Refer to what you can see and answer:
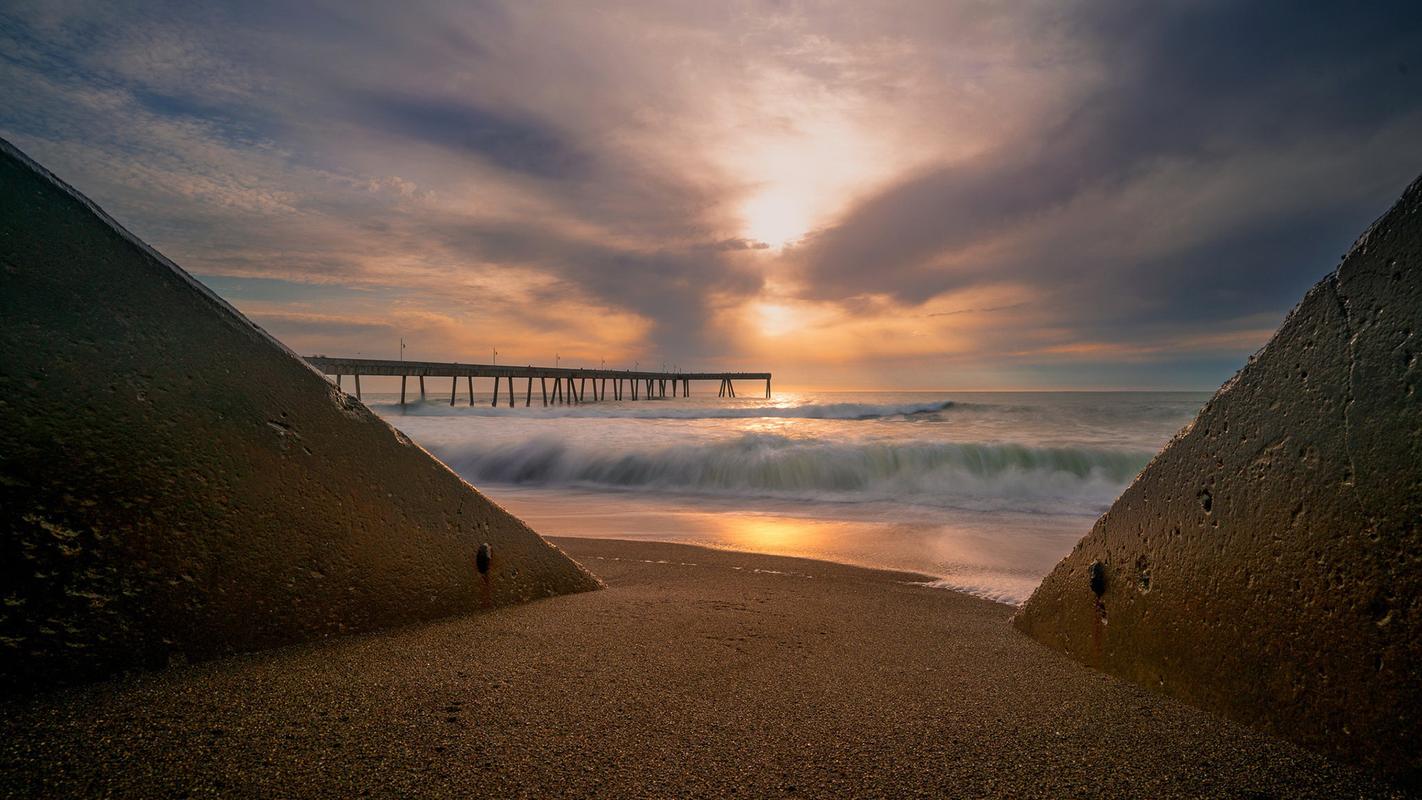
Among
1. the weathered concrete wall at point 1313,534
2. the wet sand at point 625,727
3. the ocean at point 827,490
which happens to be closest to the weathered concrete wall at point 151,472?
the wet sand at point 625,727

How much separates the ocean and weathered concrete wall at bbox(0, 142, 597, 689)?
330cm

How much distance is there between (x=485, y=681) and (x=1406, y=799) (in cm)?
199

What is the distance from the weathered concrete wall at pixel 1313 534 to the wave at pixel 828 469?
7.50 meters

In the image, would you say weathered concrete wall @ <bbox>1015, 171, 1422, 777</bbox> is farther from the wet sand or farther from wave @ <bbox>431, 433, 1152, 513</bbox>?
wave @ <bbox>431, 433, 1152, 513</bbox>

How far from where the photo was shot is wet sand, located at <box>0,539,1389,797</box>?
121 cm

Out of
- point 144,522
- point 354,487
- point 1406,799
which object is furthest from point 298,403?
point 1406,799

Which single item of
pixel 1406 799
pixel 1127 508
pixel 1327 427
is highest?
pixel 1327 427

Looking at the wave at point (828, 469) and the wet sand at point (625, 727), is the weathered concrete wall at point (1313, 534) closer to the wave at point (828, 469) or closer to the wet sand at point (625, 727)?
the wet sand at point (625, 727)

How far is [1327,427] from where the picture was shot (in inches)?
54.6

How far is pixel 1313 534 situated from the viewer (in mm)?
1389

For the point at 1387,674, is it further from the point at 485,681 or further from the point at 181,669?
the point at 181,669

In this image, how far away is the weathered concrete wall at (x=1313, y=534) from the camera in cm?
123

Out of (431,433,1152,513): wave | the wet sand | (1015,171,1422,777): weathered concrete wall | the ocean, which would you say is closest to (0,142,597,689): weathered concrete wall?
the wet sand

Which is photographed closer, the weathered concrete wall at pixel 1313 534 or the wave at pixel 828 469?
the weathered concrete wall at pixel 1313 534
